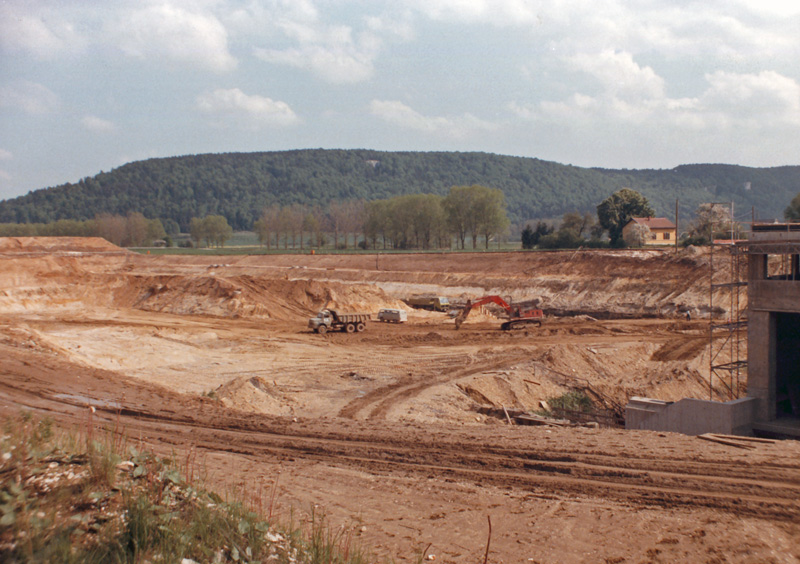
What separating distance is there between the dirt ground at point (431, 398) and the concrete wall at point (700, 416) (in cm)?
459

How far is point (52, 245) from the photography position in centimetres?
6981

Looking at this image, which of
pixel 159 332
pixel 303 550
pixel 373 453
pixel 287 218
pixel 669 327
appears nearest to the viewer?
pixel 303 550

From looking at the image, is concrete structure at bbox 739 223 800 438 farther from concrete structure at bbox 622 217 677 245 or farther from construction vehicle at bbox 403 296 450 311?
concrete structure at bbox 622 217 677 245

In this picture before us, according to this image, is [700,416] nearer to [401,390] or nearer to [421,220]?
[401,390]

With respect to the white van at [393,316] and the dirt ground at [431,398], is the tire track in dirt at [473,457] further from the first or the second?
the white van at [393,316]

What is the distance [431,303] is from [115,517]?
44.7 m

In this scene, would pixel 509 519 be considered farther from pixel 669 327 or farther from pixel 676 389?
pixel 669 327

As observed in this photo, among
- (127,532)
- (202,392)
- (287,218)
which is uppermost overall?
(287,218)

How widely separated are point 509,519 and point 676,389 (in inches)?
845

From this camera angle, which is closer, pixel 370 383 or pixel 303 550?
pixel 303 550

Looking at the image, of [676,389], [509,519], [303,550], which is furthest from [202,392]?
[676,389]

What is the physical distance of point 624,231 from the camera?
76.6 metres

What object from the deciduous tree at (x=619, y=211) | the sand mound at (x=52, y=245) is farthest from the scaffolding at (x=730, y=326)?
the sand mound at (x=52, y=245)

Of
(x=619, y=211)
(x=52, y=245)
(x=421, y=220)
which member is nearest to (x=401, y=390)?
(x=52, y=245)
